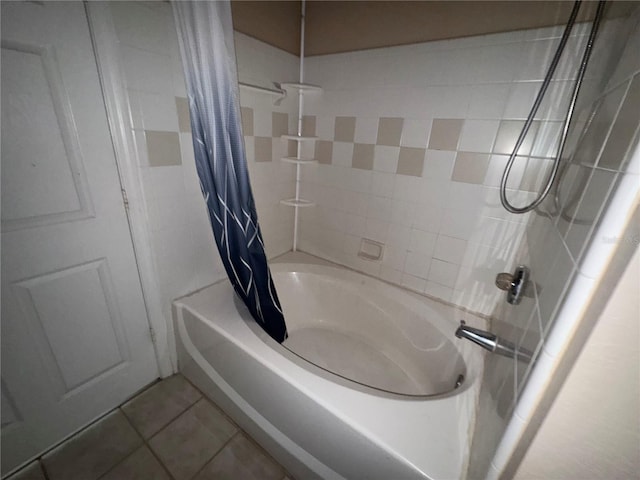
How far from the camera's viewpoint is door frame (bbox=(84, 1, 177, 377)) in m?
0.82

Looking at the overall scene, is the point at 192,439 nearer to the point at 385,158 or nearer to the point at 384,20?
the point at 385,158

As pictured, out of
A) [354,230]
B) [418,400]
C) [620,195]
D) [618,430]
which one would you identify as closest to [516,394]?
[618,430]

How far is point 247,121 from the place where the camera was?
132 centimetres

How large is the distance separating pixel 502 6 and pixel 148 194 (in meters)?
1.58

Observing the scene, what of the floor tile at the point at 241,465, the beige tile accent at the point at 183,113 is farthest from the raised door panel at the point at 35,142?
the floor tile at the point at 241,465

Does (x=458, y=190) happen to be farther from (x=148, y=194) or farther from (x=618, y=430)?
(x=148, y=194)

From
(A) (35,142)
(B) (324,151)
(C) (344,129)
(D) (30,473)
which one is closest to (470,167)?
(C) (344,129)

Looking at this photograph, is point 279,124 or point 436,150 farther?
point 279,124

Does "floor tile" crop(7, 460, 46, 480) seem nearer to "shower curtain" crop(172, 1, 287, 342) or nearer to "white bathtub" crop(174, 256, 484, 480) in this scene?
"white bathtub" crop(174, 256, 484, 480)

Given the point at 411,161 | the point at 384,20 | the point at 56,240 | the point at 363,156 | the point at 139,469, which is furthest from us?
the point at 363,156

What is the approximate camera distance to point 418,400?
2.71 feet

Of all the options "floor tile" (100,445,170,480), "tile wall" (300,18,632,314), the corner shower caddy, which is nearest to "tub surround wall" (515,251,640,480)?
"tile wall" (300,18,632,314)

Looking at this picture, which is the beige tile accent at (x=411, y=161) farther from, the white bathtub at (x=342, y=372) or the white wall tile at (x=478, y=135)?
the white bathtub at (x=342, y=372)

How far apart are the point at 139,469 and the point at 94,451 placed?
224 mm
